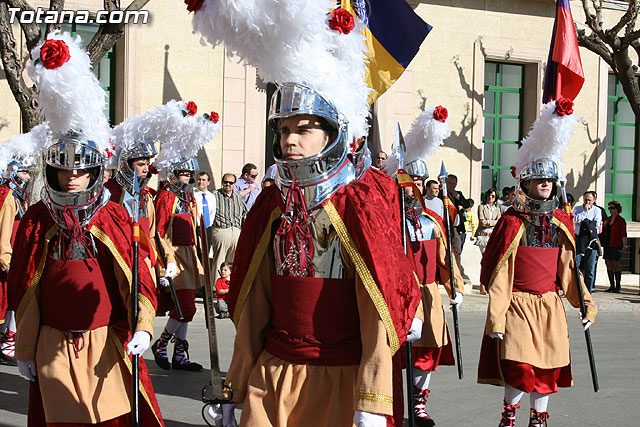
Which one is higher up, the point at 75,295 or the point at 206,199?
the point at 206,199

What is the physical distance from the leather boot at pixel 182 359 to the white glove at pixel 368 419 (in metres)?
5.11

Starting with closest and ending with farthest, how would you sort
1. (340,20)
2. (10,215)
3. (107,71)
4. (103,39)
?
(340,20), (10,215), (103,39), (107,71)

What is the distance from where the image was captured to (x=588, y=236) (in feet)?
48.0

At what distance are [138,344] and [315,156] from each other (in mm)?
1606

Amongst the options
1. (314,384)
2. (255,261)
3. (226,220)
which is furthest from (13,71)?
(314,384)

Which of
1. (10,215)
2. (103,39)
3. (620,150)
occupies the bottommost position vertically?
(10,215)

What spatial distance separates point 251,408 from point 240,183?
31.6ft

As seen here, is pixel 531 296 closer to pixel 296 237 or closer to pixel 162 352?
pixel 296 237

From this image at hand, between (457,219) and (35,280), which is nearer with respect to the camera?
(35,280)

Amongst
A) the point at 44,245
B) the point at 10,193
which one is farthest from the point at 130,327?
the point at 10,193

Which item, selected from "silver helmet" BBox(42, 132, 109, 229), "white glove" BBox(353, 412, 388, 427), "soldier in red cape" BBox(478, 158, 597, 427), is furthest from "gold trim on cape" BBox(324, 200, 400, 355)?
"soldier in red cape" BBox(478, 158, 597, 427)

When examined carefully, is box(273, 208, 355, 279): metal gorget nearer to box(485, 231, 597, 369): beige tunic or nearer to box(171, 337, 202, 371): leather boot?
box(485, 231, 597, 369): beige tunic

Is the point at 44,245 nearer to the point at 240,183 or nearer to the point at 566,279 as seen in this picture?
the point at 566,279

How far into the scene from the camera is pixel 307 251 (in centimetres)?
350
